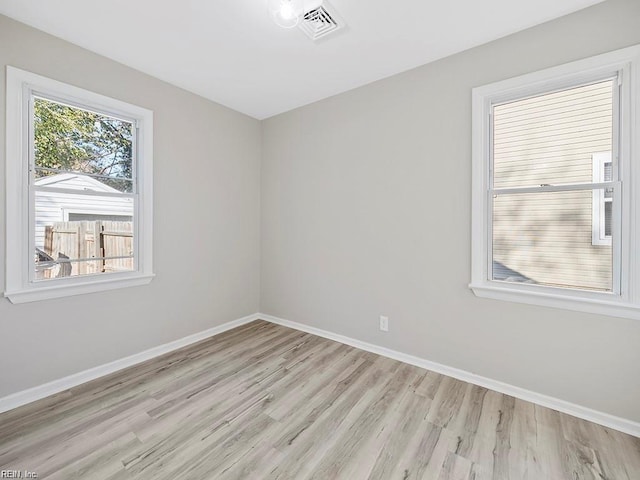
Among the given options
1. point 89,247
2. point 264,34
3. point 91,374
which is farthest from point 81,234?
point 264,34

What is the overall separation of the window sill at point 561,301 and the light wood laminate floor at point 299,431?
72 cm

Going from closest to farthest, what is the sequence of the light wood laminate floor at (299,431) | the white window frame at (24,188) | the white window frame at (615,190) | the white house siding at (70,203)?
the light wood laminate floor at (299,431), the white window frame at (615,190), the white window frame at (24,188), the white house siding at (70,203)

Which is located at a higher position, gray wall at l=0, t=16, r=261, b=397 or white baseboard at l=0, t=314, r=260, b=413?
gray wall at l=0, t=16, r=261, b=397

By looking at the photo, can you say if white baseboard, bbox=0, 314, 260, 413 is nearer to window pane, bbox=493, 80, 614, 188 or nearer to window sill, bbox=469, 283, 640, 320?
window sill, bbox=469, 283, 640, 320

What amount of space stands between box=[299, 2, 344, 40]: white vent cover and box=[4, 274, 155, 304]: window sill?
8.01 feet

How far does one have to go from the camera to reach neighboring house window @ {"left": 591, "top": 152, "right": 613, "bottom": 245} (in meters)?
1.81

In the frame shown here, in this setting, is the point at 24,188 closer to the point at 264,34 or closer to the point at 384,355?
the point at 264,34

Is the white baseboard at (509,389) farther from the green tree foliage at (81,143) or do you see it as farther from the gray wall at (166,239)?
the green tree foliage at (81,143)

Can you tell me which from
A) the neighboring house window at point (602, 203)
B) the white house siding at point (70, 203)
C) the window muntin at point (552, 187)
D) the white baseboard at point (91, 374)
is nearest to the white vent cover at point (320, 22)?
the window muntin at point (552, 187)

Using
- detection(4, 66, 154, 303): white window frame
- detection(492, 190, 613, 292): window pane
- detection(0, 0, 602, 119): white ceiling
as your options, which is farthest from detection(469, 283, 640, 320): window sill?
detection(4, 66, 154, 303): white window frame

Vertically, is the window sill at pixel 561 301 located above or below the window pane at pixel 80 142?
below

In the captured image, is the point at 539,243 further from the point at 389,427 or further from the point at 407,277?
the point at 389,427

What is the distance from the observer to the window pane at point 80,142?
2.09 meters

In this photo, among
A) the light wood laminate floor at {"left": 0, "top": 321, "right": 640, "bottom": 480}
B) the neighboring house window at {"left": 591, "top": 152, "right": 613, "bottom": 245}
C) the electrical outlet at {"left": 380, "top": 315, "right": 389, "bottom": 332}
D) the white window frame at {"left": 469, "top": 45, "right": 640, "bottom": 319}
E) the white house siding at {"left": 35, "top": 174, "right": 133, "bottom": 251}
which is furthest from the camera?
the electrical outlet at {"left": 380, "top": 315, "right": 389, "bottom": 332}
